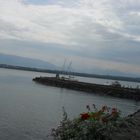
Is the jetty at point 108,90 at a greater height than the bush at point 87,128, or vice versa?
the bush at point 87,128

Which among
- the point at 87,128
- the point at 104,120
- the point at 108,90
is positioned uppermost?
the point at 104,120

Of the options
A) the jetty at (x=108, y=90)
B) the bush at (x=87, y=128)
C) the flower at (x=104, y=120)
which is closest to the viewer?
the bush at (x=87, y=128)

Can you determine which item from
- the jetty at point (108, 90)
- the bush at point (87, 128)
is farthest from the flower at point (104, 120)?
the jetty at point (108, 90)

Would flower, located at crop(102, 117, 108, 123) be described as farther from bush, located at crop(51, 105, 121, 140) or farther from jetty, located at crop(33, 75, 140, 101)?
jetty, located at crop(33, 75, 140, 101)

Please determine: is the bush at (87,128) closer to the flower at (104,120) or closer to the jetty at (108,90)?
the flower at (104,120)

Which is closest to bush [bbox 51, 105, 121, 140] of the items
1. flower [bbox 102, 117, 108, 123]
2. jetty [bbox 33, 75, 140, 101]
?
flower [bbox 102, 117, 108, 123]

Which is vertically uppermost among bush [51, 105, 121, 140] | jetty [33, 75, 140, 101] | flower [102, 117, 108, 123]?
flower [102, 117, 108, 123]

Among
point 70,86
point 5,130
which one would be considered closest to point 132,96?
point 70,86

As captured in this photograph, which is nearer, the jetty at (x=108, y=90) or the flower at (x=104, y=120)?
the flower at (x=104, y=120)

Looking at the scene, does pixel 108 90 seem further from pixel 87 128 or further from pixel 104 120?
pixel 87 128

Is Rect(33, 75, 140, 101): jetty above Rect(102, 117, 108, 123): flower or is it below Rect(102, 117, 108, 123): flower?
below

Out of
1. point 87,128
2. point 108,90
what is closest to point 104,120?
point 87,128

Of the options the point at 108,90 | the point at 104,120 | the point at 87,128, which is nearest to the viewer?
the point at 87,128

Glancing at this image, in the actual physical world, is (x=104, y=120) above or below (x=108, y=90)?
above
